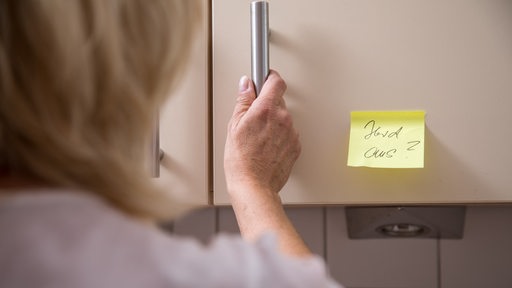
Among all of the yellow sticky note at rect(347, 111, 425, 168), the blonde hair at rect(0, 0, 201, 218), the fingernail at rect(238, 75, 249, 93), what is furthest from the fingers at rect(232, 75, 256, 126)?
the blonde hair at rect(0, 0, 201, 218)

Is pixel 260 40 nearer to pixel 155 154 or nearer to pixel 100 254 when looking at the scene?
pixel 155 154

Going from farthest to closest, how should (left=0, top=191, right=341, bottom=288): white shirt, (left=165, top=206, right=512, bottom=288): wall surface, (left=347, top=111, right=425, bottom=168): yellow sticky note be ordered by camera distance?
(left=165, top=206, right=512, bottom=288): wall surface, (left=347, top=111, right=425, bottom=168): yellow sticky note, (left=0, top=191, right=341, bottom=288): white shirt

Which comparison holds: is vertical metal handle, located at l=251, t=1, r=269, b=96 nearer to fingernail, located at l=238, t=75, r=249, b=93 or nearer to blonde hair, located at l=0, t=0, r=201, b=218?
fingernail, located at l=238, t=75, r=249, b=93

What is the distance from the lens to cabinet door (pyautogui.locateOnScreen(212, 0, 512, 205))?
1.55 ft

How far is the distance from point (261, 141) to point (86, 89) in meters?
0.27

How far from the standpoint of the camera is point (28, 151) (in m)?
0.24

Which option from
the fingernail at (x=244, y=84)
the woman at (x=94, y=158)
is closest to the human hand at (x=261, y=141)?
the fingernail at (x=244, y=84)

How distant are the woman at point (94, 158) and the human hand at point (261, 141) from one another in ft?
0.63

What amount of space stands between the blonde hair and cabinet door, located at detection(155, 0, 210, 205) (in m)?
0.22

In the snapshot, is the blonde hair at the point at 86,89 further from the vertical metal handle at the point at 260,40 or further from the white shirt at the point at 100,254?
the vertical metal handle at the point at 260,40

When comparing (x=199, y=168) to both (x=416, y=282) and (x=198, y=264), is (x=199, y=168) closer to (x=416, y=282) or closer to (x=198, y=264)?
(x=198, y=264)

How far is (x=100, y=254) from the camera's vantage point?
0.71ft

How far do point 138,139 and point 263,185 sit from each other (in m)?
0.22

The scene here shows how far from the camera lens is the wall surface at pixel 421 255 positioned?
27.0 inches
